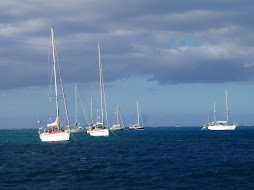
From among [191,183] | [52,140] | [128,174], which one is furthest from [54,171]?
[52,140]

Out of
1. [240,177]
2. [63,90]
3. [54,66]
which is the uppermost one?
[54,66]

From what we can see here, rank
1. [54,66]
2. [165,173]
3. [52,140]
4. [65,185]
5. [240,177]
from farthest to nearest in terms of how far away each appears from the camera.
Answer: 1. [54,66]
2. [52,140]
3. [165,173]
4. [240,177]
5. [65,185]

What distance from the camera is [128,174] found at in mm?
35875

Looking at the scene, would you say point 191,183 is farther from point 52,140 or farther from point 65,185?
point 52,140

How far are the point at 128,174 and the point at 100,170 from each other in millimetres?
4080

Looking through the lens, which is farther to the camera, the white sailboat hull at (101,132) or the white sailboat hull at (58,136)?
the white sailboat hull at (101,132)

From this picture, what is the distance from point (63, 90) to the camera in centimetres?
8556

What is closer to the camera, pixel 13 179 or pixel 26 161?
pixel 13 179

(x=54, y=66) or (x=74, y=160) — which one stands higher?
(x=54, y=66)

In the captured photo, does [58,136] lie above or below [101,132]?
above

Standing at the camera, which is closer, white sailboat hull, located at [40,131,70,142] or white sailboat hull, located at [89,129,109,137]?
white sailboat hull, located at [40,131,70,142]

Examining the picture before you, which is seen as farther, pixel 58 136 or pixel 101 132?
pixel 101 132

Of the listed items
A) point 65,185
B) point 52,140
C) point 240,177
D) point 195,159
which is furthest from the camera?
point 52,140

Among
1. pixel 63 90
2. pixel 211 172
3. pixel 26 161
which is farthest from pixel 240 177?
pixel 63 90
